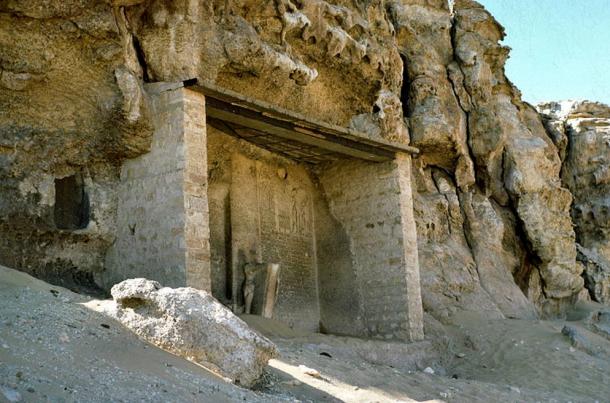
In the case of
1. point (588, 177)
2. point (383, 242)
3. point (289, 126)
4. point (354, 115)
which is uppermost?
point (354, 115)

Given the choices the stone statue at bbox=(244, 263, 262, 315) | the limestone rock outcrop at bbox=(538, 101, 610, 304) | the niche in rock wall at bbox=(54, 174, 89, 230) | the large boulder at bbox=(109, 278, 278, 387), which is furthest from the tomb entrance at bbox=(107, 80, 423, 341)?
the limestone rock outcrop at bbox=(538, 101, 610, 304)

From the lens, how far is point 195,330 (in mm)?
7145

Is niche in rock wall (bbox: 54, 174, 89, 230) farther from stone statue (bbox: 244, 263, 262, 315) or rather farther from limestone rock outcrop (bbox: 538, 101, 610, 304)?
limestone rock outcrop (bbox: 538, 101, 610, 304)

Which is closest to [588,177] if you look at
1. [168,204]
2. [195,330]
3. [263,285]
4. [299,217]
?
[299,217]

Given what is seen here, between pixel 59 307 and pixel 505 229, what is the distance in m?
13.5

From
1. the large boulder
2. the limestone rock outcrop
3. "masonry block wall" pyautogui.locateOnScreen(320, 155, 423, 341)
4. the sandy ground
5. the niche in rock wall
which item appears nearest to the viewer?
the sandy ground

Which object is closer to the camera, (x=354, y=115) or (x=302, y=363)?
(x=302, y=363)

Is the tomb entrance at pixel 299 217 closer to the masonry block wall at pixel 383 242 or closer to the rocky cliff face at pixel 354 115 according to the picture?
the masonry block wall at pixel 383 242

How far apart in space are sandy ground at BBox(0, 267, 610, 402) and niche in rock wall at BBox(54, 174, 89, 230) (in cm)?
263

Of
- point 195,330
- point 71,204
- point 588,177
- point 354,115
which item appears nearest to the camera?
point 195,330

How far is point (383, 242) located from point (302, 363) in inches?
199

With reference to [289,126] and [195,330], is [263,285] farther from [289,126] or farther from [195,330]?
[195,330]

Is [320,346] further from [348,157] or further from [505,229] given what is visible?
[505,229]

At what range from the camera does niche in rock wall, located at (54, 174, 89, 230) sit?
34.8ft
